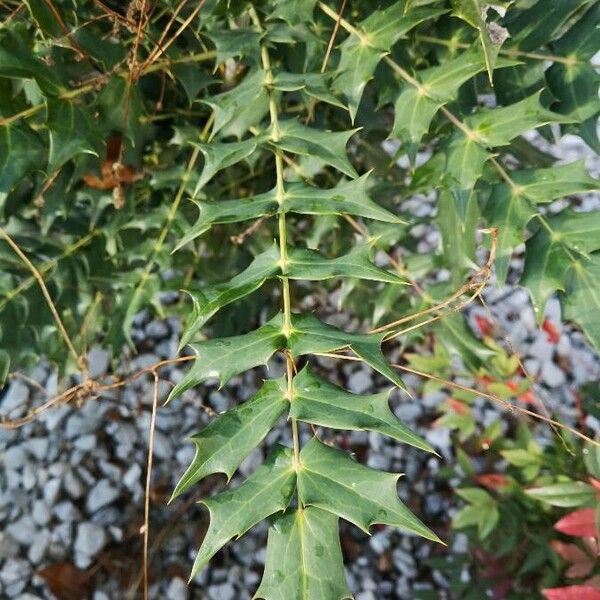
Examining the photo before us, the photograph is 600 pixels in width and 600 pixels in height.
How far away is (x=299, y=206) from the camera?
82 cm

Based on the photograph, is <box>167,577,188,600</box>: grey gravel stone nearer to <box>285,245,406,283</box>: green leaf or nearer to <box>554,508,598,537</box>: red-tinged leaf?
<box>554,508,598,537</box>: red-tinged leaf

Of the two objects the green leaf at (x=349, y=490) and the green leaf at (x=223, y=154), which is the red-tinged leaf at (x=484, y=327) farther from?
the green leaf at (x=349, y=490)

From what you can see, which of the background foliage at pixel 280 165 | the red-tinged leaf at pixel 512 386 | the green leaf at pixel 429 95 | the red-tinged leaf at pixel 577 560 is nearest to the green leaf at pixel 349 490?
→ the background foliage at pixel 280 165

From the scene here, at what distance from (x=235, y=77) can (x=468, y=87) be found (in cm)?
36

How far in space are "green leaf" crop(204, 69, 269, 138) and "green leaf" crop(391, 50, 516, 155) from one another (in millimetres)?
156

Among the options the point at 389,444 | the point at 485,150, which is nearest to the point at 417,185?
the point at 485,150

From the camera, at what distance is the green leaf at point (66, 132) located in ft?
3.02

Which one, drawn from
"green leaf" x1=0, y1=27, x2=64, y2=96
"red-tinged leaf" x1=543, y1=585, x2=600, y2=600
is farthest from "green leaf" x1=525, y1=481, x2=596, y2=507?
"green leaf" x1=0, y1=27, x2=64, y2=96

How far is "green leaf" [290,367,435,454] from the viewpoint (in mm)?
660

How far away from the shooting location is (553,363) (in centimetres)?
203

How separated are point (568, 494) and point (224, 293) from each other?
25.9 inches

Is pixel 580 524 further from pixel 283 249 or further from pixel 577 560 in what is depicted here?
pixel 283 249

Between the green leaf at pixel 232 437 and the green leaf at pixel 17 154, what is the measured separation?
393mm

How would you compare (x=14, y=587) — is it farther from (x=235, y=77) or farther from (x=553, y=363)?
(x=553, y=363)
